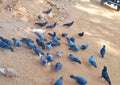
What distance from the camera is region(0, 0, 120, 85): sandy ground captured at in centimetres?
536

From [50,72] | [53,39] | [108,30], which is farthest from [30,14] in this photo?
[50,72]

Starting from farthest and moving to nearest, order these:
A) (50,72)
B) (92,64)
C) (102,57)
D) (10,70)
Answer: (102,57) → (92,64) → (50,72) → (10,70)

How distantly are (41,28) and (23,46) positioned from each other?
44.9 inches

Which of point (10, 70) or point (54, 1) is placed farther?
point (54, 1)

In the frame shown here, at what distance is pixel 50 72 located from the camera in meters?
5.43

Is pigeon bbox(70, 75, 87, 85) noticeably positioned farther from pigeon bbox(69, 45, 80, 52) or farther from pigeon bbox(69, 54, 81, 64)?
pigeon bbox(69, 45, 80, 52)

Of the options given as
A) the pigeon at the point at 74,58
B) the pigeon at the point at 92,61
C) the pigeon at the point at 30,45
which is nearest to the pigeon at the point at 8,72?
the pigeon at the point at 30,45

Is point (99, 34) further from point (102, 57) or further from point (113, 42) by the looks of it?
point (102, 57)

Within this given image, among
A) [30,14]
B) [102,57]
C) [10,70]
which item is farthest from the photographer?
[30,14]

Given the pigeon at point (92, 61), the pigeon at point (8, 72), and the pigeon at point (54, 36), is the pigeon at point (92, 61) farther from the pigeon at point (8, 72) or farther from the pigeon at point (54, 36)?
the pigeon at point (8, 72)

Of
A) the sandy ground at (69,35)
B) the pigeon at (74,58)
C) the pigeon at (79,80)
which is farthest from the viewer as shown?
the pigeon at (74,58)

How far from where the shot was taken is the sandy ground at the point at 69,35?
536 cm

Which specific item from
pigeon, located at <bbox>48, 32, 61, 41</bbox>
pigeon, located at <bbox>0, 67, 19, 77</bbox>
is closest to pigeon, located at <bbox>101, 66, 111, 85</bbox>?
pigeon, located at <bbox>48, 32, 61, 41</bbox>

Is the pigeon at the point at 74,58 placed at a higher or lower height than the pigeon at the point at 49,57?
lower
